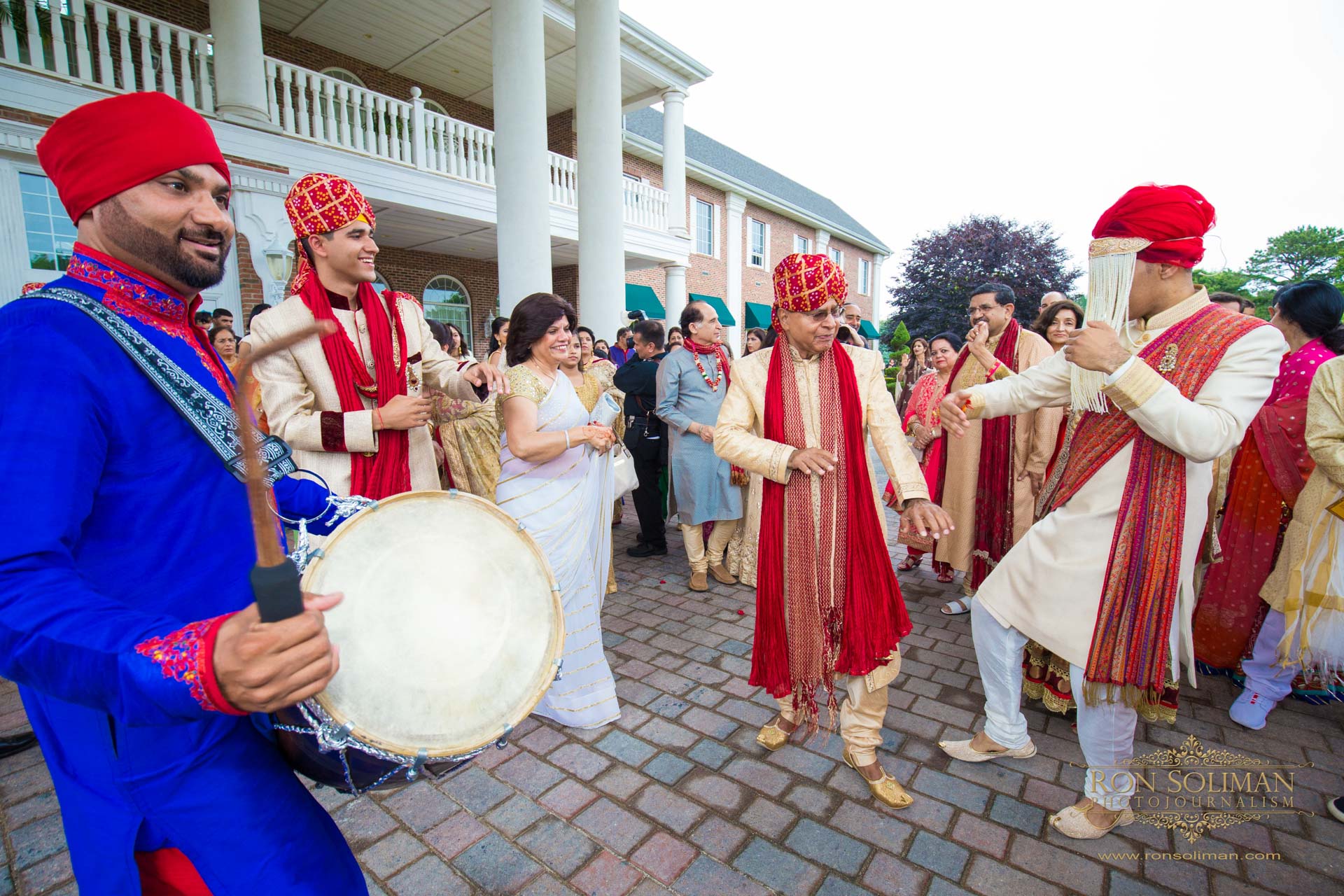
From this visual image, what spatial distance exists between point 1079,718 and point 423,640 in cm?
245

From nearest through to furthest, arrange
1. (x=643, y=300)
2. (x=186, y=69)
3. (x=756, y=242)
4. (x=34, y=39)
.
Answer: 1. (x=34, y=39)
2. (x=186, y=69)
3. (x=643, y=300)
4. (x=756, y=242)

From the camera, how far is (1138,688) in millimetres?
2305

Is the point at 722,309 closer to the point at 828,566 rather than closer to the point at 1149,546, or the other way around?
the point at 828,566

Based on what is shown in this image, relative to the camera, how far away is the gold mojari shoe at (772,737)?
289 cm

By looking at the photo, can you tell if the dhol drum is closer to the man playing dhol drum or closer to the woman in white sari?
the man playing dhol drum

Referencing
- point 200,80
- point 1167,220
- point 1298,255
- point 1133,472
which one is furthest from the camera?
point 1298,255

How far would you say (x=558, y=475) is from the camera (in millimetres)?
3219

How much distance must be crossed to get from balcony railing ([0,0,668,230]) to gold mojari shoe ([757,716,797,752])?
1011cm

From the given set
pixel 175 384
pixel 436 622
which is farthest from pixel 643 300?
pixel 175 384

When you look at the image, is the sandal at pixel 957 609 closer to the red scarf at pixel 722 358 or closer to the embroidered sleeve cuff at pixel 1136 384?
the red scarf at pixel 722 358

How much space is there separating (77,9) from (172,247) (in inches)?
394

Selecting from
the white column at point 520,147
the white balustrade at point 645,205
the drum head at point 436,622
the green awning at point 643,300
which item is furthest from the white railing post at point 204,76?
the green awning at point 643,300

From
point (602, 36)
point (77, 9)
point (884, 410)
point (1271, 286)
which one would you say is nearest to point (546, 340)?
point (884, 410)

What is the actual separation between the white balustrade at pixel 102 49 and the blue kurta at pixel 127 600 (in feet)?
25.9
